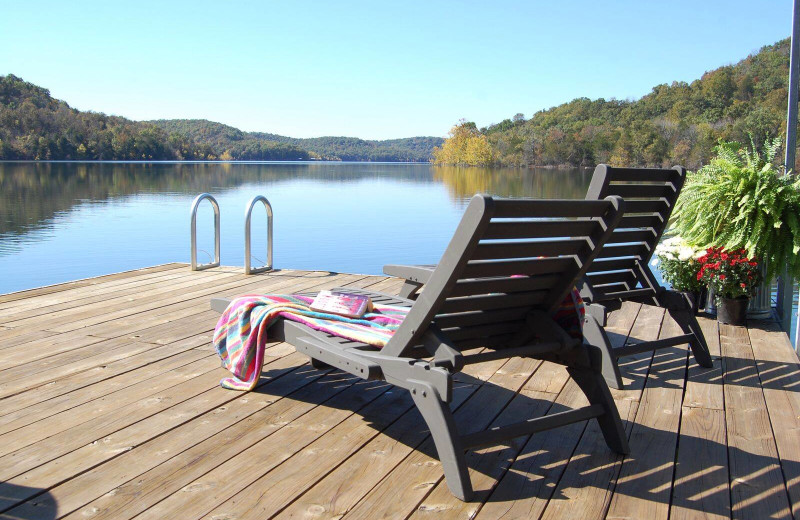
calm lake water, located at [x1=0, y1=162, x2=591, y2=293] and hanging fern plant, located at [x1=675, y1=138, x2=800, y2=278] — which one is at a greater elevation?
hanging fern plant, located at [x1=675, y1=138, x2=800, y2=278]

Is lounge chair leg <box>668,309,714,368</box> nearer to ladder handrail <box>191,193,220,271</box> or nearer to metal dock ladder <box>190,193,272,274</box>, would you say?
metal dock ladder <box>190,193,272,274</box>

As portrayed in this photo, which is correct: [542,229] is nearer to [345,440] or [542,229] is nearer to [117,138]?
[345,440]

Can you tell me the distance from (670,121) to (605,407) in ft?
138

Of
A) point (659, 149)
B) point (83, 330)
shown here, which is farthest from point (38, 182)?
point (83, 330)

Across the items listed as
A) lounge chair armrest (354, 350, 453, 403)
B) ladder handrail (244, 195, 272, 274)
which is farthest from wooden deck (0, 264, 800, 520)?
ladder handrail (244, 195, 272, 274)

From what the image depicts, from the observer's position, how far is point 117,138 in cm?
6900

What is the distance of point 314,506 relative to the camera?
1.98 metres

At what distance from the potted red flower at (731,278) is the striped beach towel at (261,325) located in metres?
2.09

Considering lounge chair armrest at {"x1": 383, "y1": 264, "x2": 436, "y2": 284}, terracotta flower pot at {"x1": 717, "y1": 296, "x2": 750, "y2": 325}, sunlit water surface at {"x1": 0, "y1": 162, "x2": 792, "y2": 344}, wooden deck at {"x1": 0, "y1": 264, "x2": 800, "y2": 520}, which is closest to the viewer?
wooden deck at {"x1": 0, "y1": 264, "x2": 800, "y2": 520}

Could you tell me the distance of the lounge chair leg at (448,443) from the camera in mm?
2041

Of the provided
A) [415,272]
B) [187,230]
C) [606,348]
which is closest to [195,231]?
[415,272]

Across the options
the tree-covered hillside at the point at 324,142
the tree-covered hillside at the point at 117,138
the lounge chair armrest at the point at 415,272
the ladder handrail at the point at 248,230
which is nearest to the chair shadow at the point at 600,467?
the lounge chair armrest at the point at 415,272

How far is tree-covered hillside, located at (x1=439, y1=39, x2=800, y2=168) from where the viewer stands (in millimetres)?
27516

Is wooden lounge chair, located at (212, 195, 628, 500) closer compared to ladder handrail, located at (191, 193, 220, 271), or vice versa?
wooden lounge chair, located at (212, 195, 628, 500)
